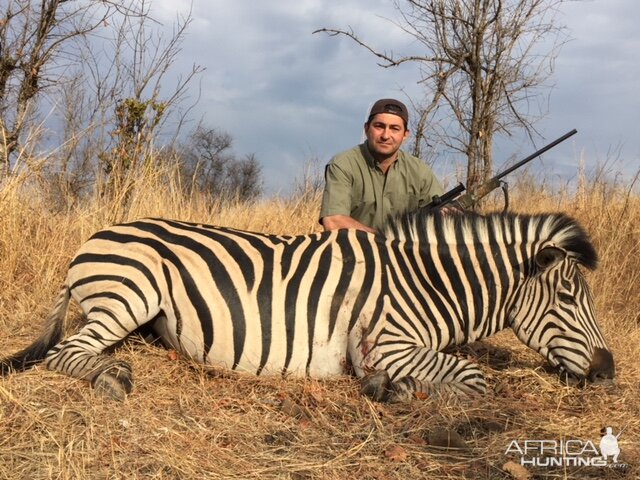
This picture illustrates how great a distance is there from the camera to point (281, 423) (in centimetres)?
261

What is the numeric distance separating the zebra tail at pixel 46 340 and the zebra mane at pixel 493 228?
1.82 meters

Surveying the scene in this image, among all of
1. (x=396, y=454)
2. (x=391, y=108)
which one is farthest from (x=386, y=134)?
(x=396, y=454)

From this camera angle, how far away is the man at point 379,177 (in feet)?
15.2

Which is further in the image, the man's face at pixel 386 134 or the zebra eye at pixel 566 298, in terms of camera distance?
the man's face at pixel 386 134

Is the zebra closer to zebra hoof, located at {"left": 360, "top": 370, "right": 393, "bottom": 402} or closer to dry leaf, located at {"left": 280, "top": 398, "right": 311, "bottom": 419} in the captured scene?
zebra hoof, located at {"left": 360, "top": 370, "right": 393, "bottom": 402}

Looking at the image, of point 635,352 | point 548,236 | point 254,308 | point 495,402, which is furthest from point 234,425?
point 635,352

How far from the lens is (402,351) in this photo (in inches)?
118

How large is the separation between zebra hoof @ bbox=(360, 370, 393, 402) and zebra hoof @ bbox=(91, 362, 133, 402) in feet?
3.57

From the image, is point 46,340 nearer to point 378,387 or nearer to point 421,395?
point 378,387

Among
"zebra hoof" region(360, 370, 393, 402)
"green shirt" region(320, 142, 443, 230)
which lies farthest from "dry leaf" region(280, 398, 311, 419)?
"green shirt" region(320, 142, 443, 230)

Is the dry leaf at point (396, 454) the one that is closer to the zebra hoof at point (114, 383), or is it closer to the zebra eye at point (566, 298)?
the zebra hoof at point (114, 383)

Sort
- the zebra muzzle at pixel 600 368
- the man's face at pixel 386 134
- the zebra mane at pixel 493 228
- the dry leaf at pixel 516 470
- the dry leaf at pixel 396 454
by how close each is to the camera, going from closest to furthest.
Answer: the dry leaf at pixel 516 470 → the dry leaf at pixel 396 454 → the zebra muzzle at pixel 600 368 → the zebra mane at pixel 493 228 → the man's face at pixel 386 134

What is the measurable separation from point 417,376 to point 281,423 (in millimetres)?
737

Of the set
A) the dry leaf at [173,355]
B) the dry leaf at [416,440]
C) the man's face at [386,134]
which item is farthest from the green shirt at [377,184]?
the dry leaf at [416,440]
